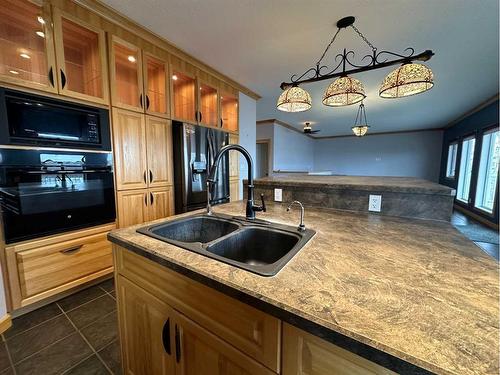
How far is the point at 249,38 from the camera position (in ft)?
7.39

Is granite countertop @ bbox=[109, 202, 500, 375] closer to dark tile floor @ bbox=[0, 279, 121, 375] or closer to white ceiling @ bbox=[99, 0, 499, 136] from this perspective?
dark tile floor @ bbox=[0, 279, 121, 375]

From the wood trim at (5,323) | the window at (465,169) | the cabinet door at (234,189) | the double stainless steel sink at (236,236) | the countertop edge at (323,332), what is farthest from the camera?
the window at (465,169)

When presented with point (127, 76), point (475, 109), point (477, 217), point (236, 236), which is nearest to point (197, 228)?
point (236, 236)

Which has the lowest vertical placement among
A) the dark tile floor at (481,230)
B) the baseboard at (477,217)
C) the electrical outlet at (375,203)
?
the dark tile floor at (481,230)

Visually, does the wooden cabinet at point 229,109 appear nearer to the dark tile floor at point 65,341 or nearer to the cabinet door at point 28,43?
the cabinet door at point 28,43

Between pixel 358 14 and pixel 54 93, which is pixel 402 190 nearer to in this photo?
pixel 358 14

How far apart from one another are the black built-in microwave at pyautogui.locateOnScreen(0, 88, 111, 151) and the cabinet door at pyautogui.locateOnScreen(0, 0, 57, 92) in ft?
0.41

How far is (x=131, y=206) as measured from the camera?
2199 millimetres

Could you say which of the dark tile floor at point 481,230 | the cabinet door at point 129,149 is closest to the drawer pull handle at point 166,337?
the cabinet door at point 129,149

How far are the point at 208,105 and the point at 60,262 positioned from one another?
98.4 inches

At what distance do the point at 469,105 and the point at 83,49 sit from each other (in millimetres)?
7193

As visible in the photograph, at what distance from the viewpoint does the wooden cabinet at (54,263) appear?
155cm

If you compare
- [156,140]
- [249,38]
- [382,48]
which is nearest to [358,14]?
[382,48]

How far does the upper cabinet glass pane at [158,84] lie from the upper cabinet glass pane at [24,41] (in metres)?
0.91
